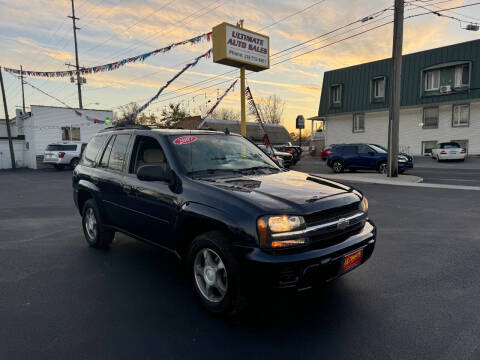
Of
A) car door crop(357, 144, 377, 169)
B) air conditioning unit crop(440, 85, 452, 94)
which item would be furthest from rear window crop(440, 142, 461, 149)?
car door crop(357, 144, 377, 169)

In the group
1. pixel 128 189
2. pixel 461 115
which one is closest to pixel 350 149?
pixel 461 115

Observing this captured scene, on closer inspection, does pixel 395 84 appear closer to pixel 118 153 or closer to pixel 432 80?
pixel 118 153

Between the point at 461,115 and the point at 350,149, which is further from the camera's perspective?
the point at 461,115

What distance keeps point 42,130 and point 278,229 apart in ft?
101

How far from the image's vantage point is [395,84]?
13719 mm

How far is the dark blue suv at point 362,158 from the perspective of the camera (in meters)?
16.0

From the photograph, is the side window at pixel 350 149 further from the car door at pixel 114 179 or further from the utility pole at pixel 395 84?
the car door at pixel 114 179

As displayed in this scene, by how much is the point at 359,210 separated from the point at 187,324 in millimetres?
1975

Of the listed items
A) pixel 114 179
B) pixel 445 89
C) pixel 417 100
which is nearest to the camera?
pixel 114 179

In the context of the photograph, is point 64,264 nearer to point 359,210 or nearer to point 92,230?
point 92,230

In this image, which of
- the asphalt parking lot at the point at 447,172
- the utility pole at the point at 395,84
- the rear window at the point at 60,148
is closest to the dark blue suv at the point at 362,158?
the asphalt parking lot at the point at 447,172

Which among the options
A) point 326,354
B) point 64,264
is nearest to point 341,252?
point 326,354

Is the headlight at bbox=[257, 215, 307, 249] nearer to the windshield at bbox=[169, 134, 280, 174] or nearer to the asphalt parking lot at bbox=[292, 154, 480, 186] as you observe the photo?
the windshield at bbox=[169, 134, 280, 174]

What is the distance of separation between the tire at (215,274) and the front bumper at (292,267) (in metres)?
0.18
